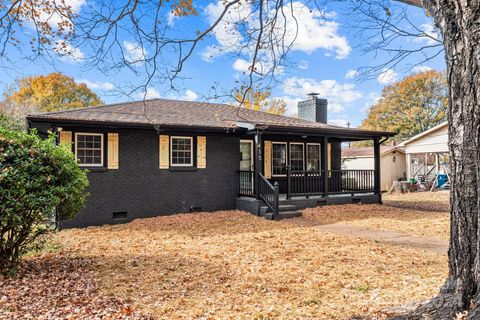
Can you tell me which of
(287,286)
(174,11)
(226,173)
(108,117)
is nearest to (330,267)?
(287,286)

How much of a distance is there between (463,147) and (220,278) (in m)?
3.69

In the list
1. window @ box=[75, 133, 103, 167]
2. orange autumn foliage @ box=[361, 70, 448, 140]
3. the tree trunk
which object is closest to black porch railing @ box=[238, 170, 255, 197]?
window @ box=[75, 133, 103, 167]

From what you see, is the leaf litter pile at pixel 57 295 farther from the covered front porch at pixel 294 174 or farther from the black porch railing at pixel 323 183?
the black porch railing at pixel 323 183

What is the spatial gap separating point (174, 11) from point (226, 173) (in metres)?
7.16

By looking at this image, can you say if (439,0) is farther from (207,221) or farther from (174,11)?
(207,221)

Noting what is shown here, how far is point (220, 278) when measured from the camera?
4.98 m

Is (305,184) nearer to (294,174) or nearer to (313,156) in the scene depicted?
(294,174)

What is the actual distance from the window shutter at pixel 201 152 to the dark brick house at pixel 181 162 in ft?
0.12

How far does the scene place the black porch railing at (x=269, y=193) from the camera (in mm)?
10594

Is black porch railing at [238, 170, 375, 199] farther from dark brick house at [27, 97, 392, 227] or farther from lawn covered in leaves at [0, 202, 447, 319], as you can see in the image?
lawn covered in leaves at [0, 202, 447, 319]

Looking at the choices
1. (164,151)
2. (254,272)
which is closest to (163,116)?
(164,151)

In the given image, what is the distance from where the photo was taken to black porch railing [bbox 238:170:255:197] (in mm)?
11812

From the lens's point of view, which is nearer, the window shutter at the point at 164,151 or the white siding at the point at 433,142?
the window shutter at the point at 164,151

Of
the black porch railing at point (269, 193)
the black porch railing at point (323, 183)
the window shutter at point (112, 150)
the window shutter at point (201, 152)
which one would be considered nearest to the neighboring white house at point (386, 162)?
the black porch railing at point (323, 183)
